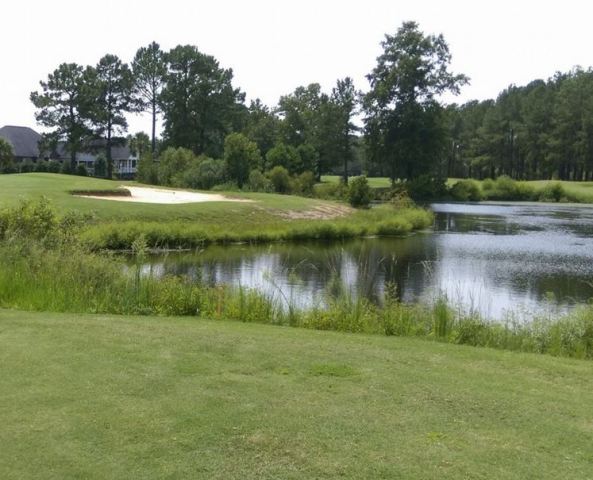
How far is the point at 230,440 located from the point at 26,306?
5.88 meters

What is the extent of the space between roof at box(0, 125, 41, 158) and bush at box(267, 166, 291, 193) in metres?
45.9

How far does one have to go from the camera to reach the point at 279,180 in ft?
170

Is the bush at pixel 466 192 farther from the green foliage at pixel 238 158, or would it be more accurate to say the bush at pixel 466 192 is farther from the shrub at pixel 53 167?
the shrub at pixel 53 167

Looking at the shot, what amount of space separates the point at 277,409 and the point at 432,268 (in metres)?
16.1

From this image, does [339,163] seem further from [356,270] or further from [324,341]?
[324,341]


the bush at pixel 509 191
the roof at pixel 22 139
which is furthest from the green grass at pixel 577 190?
the roof at pixel 22 139

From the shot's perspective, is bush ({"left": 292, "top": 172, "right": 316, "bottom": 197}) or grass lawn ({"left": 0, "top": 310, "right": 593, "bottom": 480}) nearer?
grass lawn ({"left": 0, "top": 310, "right": 593, "bottom": 480})

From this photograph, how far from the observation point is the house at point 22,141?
8294 centimetres

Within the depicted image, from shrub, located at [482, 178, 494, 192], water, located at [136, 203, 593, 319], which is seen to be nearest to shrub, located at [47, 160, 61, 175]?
water, located at [136, 203, 593, 319]

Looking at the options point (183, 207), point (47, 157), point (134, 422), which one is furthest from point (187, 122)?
point (134, 422)

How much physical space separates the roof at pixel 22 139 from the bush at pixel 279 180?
45.9 m

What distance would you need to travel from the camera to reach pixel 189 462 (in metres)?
3.78

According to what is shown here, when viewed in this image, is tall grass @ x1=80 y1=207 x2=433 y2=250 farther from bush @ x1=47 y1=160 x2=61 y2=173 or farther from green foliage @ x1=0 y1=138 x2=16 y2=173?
bush @ x1=47 y1=160 x2=61 y2=173

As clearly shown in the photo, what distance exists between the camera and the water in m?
14.4
